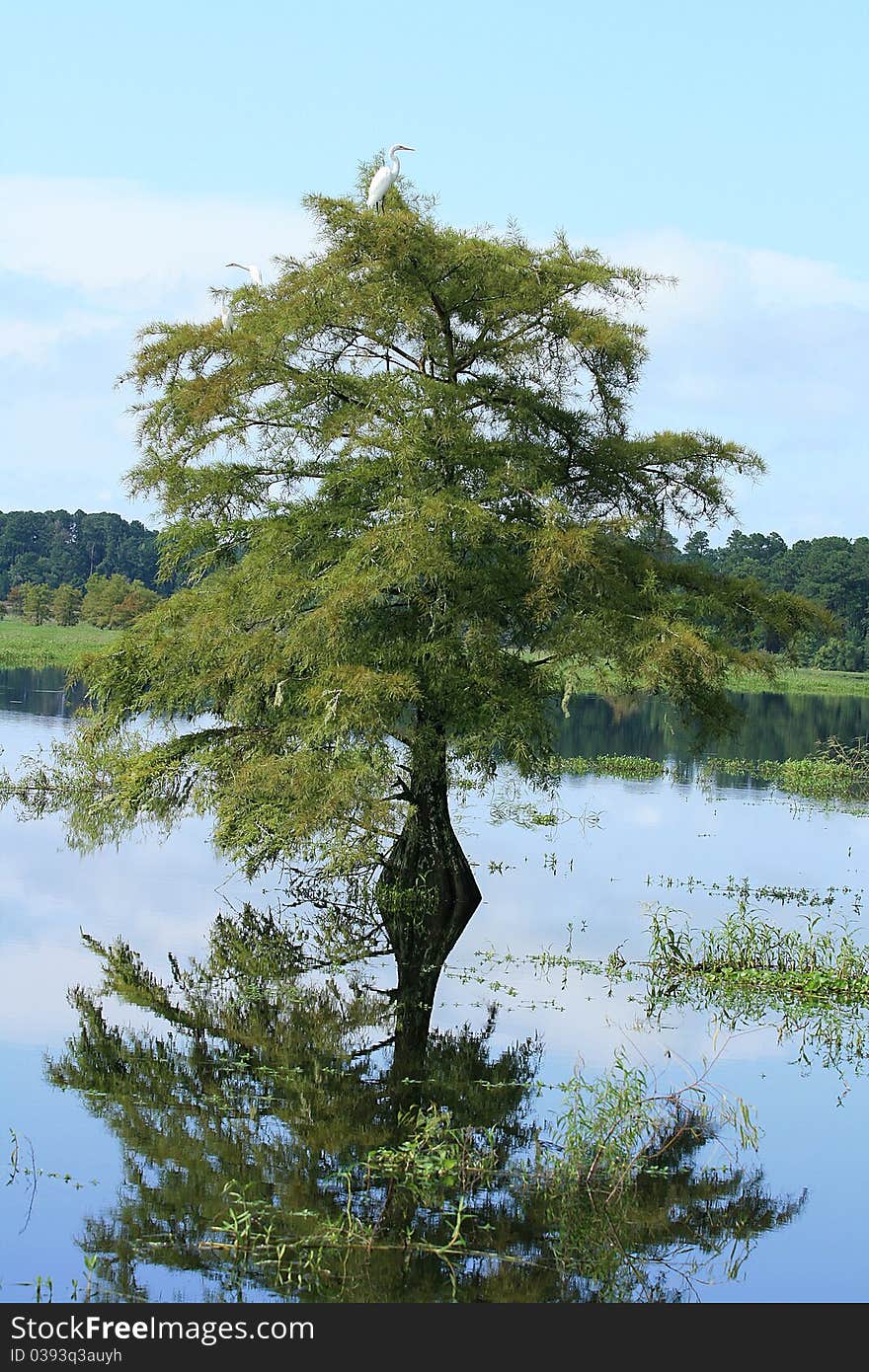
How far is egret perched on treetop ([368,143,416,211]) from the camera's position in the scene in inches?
632

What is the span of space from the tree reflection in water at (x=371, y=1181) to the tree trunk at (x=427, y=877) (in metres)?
3.74

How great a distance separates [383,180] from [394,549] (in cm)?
427

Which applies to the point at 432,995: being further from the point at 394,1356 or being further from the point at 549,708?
the point at 394,1356

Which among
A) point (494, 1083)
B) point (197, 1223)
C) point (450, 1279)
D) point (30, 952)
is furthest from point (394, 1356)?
point (30, 952)

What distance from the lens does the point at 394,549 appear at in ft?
49.0

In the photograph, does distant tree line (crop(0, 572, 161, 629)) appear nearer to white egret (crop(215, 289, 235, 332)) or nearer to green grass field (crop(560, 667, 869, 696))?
green grass field (crop(560, 667, 869, 696))

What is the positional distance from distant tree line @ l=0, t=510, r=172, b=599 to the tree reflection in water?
80.1 m

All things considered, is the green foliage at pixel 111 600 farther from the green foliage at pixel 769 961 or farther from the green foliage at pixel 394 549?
the green foliage at pixel 769 961

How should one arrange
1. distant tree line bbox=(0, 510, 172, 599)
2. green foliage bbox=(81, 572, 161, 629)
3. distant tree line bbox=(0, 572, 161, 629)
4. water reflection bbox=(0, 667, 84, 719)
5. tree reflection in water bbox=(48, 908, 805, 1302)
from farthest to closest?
distant tree line bbox=(0, 510, 172, 599) → distant tree line bbox=(0, 572, 161, 629) → green foliage bbox=(81, 572, 161, 629) → water reflection bbox=(0, 667, 84, 719) → tree reflection in water bbox=(48, 908, 805, 1302)

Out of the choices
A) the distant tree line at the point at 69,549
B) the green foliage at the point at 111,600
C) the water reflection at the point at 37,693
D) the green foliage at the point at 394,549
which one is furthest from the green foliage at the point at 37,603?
the green foliage at the point at 394,549

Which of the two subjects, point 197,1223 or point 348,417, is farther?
point 348,417

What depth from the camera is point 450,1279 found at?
7.29m

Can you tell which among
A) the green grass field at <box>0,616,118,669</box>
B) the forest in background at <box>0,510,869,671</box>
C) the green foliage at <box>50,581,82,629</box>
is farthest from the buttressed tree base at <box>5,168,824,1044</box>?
the green foliage at <box>50,581,82,629</box>

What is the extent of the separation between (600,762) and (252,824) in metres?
16.6
